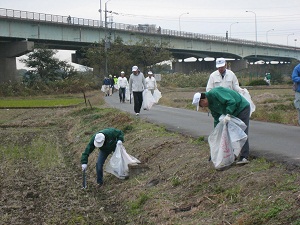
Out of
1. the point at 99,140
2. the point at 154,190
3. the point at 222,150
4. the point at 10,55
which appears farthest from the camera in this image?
the point at 10,55

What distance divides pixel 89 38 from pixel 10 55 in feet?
32.2

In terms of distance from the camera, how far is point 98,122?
2008cm

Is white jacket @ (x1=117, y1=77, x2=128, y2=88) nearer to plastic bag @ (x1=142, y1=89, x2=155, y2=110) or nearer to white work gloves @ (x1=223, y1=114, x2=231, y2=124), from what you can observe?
plastic bag @ (x1=142, y1=89, x2=155, y2=110)

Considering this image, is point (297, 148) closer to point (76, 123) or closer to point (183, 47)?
point (76, 123)

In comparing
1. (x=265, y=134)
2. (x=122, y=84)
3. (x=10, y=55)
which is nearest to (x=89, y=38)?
(x=10, y=55)

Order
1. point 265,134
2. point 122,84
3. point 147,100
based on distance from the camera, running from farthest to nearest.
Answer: point 122,84, point 147,100, point 265,134

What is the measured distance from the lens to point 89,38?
57.8 meters

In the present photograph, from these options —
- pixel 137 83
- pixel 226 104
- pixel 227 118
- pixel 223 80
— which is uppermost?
pixel 137 83

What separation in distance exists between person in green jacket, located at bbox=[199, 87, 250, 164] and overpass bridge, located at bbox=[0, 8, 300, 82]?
38914 mm

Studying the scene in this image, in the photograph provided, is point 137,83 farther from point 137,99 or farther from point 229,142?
point 229,142

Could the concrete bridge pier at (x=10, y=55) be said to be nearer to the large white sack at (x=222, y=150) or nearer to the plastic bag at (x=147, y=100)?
the plastic bag at (x=147, y=100)

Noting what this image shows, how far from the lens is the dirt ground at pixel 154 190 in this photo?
22.1 ft

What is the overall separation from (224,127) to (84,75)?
56775 millimetres

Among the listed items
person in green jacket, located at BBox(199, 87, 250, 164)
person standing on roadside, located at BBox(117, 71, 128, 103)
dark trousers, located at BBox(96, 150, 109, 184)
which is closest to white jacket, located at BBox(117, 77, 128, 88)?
person standing on roadside, located at BBox(117, 71, 128, 103)
